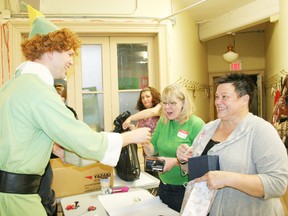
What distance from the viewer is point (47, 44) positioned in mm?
1306

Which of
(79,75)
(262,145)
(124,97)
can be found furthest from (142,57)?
(262,145)

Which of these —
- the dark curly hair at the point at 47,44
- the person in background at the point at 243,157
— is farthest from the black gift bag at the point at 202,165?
the dark curly hair at the point at 47,44

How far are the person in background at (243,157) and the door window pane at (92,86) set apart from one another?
2082 millimetres

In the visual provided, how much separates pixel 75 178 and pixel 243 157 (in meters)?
1.29

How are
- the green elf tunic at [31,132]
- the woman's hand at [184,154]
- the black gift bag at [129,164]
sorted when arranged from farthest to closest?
1. the black gift bag at [129,164]
2. the woman's hand at [184,154]
3. the green elf tunic at [31,132]

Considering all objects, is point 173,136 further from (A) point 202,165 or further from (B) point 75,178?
(B) point 75,178

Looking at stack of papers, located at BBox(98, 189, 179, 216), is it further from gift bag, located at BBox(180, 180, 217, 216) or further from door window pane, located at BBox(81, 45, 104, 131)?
door window pane, located at BBox(81, 45, 104, 131)

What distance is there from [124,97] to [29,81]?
2421 mm

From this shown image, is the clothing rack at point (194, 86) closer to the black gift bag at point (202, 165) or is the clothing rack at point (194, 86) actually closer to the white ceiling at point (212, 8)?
the white ceiling at point (212, 8)

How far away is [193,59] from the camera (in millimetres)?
4480

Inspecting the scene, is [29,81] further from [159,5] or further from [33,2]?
[159,5]

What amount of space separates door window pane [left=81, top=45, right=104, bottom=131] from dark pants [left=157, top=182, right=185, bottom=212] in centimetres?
177

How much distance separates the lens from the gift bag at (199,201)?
4.23 feet

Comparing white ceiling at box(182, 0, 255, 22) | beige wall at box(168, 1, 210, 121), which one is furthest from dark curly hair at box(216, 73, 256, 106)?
white ceiling at box(182, 0, 255, 22)
